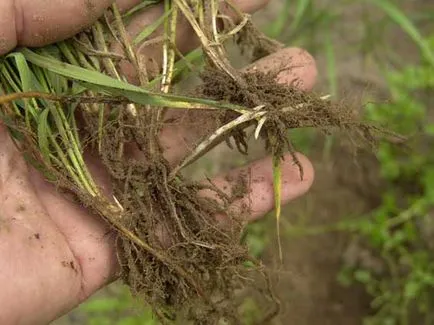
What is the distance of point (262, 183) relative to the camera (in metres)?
1.44

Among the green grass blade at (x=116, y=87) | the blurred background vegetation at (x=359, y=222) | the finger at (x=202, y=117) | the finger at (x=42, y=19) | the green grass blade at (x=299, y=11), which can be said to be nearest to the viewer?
the green grass blade at (x=116, y=87)

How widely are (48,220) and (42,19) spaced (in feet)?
1.35

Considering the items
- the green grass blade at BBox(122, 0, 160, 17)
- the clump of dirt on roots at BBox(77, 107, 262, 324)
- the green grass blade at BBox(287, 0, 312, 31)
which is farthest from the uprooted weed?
the green grass blade at BBox(287, 0, 312, 31)

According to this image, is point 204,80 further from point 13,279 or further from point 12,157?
point 13,279

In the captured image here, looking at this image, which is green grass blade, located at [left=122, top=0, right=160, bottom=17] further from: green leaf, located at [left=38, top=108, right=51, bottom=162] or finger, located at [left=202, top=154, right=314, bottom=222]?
finger, located at [left=202, top=154, right=314, bottom=222]

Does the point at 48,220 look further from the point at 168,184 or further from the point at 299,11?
the point at 299,11

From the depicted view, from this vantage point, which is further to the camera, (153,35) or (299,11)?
(299,11)

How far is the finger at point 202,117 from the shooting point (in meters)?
1.38

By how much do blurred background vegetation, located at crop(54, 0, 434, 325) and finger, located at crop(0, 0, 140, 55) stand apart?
0.77 metres

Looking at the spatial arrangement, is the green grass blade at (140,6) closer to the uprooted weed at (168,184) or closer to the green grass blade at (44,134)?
the uprooted weed at (168,184)

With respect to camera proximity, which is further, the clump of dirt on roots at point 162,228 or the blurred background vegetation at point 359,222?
the blurred background vegetation at point 359,222

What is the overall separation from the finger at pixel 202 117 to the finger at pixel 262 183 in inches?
4.5

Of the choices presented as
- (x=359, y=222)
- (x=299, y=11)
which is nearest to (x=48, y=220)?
(x=299, y=11)

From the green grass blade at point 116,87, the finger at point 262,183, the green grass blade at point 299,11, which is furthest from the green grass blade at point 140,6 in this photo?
the green grass blade at point 299,11
